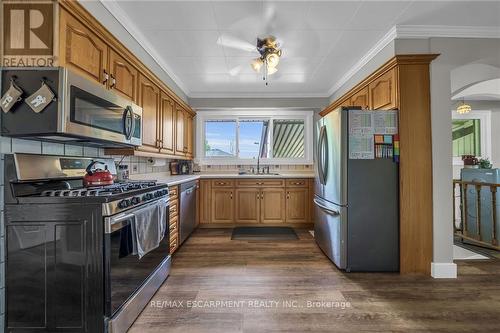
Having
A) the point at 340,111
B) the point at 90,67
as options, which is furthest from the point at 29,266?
Answer: the point at 340,111

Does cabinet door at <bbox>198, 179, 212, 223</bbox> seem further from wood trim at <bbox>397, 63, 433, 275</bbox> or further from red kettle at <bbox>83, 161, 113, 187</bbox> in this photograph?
wood trim at <bbox>397, 63, 433, 275</bbox>

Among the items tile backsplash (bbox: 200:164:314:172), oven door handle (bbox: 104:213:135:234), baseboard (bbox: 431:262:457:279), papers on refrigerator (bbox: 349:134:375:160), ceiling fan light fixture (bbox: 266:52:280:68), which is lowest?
baseboard (bbox: 431:262:457:279)

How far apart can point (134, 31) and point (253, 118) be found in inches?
107

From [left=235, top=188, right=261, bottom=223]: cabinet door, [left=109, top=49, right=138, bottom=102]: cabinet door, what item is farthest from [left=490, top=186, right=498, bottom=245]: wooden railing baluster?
[left=109, top=49, right=138, bottom=102]: cabinet door

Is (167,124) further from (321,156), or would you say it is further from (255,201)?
(321,156)

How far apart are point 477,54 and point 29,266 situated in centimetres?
414

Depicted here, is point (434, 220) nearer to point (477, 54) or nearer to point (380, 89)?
point (380, 89)

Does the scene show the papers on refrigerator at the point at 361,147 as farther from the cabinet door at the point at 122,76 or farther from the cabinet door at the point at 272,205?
the cabinet door at the point at 122,76

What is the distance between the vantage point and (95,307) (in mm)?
1381

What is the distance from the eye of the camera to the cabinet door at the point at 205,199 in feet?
13.6

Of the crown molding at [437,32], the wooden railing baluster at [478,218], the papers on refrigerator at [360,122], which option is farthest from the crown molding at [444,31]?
the wooden railing baluster at [478,218]

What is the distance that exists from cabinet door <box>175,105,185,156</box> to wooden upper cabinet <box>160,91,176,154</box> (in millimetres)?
139

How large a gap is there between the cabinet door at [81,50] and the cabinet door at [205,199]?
2506 millimetres

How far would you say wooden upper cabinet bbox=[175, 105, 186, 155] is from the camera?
3.58 metres
